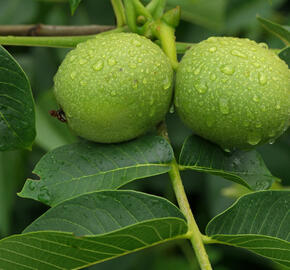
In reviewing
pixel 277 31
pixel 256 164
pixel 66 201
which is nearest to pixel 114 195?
pixel 66 201

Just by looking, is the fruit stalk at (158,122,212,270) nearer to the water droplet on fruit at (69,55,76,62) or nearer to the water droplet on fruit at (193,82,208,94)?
the water droplet on fruit at (193,82,208,94)

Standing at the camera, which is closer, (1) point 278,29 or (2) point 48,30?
(1) point 278,29

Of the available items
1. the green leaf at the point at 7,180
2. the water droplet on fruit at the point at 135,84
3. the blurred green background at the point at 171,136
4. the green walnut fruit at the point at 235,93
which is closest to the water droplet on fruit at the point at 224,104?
the green walnut fruit at the point at 235,93

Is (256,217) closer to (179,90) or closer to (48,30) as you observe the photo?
(179,90)

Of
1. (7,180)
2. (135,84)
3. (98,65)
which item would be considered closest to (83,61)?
(98,65)

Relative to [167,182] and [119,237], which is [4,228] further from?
[119,237]

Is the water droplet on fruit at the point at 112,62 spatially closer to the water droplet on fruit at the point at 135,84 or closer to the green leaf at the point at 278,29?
the water droplet on fruit at the point at 135,84

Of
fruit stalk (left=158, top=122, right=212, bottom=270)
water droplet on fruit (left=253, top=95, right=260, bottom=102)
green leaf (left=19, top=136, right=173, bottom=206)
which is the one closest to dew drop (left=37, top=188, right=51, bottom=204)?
green leaf (left=19, top=136, right=173, bottom=206)
